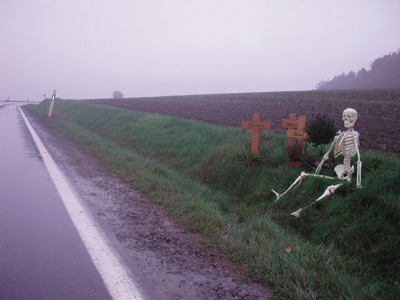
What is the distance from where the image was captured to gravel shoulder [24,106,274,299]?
3.02 meters

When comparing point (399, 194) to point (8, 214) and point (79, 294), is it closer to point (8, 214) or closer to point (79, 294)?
point (79, 294)

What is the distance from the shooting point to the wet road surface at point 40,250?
294cm

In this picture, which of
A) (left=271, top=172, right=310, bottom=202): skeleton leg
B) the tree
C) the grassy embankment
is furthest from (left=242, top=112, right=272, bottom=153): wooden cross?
the tree

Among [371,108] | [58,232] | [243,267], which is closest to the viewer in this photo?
[243,267]

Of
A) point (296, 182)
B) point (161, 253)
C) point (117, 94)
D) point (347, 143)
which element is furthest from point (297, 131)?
point (117, 94)

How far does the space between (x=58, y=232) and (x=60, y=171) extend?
12.6 ft

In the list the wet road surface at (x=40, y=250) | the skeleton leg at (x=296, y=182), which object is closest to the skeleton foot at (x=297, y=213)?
the skeleton leg at (x=296, y=182)

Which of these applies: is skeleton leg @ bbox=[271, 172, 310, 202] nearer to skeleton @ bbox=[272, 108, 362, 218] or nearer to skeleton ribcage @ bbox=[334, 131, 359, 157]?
skeleton @ bbox=[272, 108, 362, 218]

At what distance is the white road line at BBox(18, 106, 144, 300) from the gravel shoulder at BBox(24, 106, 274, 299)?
0.28ft

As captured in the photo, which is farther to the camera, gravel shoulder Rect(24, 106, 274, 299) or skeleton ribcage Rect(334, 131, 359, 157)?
skeleton ribcage Rect(334, 131, 359, 157)

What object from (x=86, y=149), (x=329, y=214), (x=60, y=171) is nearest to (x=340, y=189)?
(x=329, y=214)

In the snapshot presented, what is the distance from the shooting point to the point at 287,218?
19.7 feet

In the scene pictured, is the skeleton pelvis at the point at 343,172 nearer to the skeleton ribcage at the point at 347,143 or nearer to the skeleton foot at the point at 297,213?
the skeleton ribcage at the point at 347,143

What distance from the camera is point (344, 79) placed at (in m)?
103
